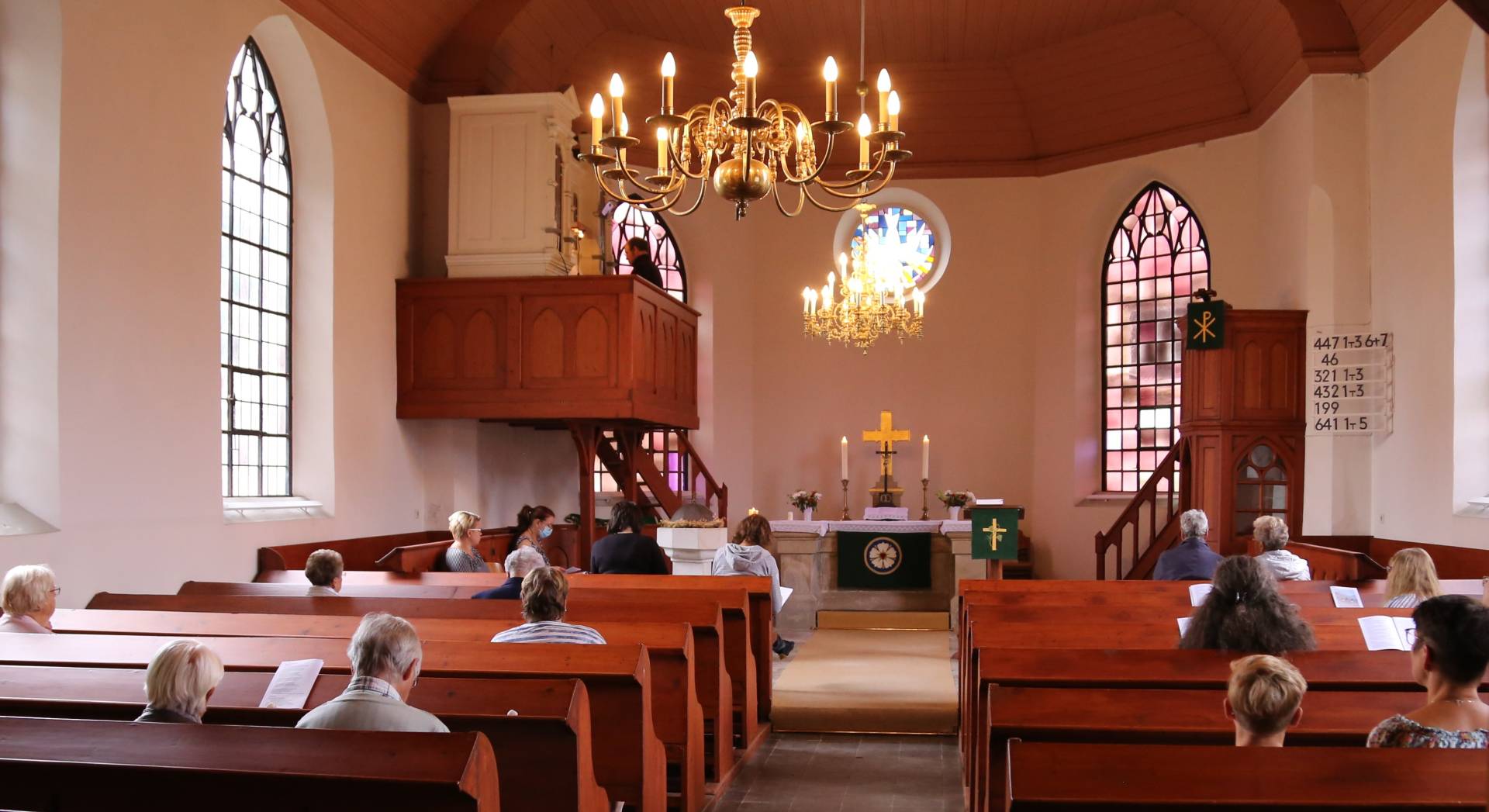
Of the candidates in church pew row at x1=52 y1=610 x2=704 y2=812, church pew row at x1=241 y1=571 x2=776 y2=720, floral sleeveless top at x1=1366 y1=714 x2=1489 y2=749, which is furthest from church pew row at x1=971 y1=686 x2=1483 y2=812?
church pew row at x1=241 y1=571 x2=776 y2=720

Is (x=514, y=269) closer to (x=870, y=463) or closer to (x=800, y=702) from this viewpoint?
(x=800, y=702)

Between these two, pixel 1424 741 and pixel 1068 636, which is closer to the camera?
pixel 1424 741

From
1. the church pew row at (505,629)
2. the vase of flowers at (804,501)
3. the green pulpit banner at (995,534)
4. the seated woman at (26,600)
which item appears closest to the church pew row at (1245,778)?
the church pew row at (505,629)

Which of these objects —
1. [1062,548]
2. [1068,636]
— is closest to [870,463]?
[1062,548]

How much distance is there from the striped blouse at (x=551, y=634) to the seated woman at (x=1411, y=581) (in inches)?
143

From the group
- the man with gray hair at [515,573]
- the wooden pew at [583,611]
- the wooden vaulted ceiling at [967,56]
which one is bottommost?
the wooden pew at [583,611]

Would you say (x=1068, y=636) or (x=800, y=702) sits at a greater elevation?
(x=1068, y=636)

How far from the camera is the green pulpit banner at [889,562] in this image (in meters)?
12.5

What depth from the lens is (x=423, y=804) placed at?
269cm

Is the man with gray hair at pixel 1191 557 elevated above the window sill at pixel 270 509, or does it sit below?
below

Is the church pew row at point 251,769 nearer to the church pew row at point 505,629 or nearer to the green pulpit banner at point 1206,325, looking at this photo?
the church pew row at point 505,629

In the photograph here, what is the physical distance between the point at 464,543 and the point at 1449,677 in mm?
7059

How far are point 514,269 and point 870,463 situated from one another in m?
5.90

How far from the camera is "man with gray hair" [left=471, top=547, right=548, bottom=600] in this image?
6.53 m
